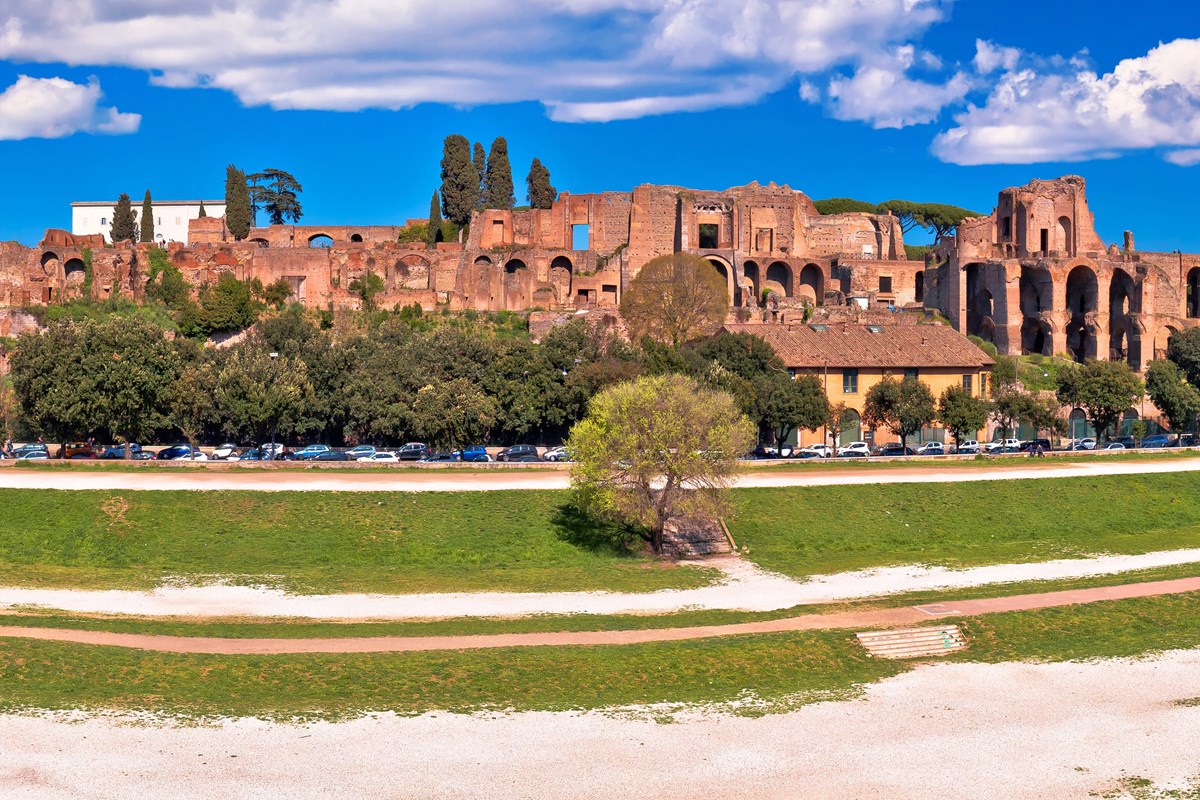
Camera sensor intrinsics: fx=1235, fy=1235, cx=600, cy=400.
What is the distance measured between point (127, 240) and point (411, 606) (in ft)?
211

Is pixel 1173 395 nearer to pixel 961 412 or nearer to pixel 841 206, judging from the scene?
pixel 961 412

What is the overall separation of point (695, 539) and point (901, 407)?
20594 mm

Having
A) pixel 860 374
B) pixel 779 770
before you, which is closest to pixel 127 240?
pixel 860 374

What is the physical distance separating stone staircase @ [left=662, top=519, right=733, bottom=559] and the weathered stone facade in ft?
141

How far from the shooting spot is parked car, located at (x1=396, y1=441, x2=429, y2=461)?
5469cm

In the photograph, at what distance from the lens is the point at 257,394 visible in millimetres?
52344

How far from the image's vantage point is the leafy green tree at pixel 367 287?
79125mm

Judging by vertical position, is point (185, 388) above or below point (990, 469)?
above

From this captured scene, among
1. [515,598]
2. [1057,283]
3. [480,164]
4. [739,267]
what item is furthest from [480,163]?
[515,598]

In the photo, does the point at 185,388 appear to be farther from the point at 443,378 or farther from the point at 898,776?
the point at 898,776

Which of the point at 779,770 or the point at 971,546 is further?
the point at 971,546

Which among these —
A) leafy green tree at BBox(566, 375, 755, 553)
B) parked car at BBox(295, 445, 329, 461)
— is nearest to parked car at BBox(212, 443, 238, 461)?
parked car at BBox(295, 445, 329, 461)

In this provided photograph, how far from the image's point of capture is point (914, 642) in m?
28.0

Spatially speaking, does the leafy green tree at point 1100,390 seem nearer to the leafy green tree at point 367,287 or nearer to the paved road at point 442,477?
the paved road at point 442,477
